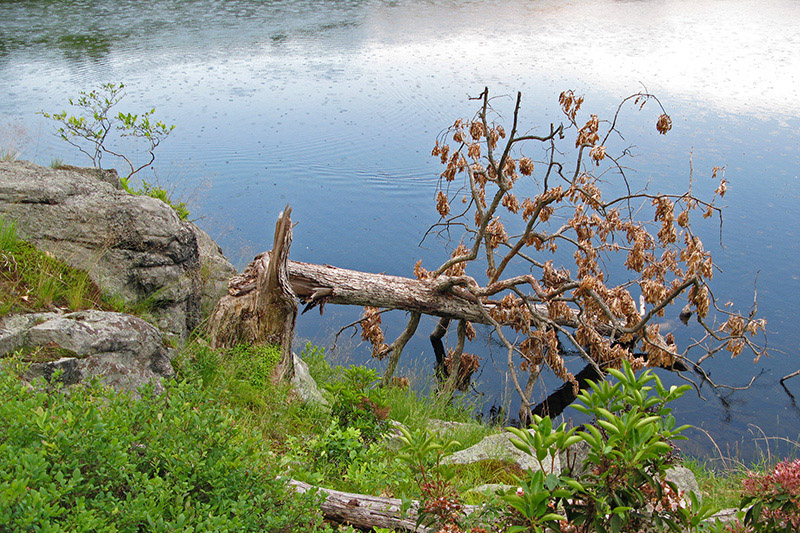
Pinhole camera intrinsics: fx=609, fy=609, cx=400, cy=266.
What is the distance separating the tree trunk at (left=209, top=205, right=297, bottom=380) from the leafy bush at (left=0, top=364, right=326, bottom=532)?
2.95 m

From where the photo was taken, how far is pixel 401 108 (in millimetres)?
14570

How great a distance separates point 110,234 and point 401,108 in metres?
10.1

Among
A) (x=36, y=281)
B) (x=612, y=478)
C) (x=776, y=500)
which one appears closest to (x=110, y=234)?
(x=36, y=281)

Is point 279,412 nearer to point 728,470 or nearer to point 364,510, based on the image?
point 364,510

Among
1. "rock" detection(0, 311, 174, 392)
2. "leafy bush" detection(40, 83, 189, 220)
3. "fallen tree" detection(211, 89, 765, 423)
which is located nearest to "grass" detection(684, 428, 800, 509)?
"fallen tree" detection(211, 89, 765, 423)

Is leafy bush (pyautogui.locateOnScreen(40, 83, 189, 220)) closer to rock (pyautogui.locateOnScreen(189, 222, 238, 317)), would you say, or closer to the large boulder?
rock (pyautogui.locateOnScreen(189, 222, 238, 317))

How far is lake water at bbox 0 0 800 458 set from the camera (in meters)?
9.55

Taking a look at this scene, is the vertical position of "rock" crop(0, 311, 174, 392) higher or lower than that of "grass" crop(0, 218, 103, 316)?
lower

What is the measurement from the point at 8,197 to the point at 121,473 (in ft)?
13.4

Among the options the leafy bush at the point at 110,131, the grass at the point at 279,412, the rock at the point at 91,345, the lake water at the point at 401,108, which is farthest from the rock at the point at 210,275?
the rock at the point at 91,345

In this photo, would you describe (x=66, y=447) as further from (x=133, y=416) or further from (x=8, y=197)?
(x=8, y=197)

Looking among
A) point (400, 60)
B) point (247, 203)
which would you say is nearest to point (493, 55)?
point (400, 60)

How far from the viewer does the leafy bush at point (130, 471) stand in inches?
83.1

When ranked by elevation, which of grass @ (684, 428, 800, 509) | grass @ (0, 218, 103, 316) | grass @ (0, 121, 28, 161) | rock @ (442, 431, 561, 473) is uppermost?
grass @ (0, 121, 28, 161)
